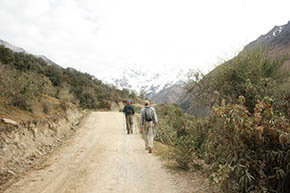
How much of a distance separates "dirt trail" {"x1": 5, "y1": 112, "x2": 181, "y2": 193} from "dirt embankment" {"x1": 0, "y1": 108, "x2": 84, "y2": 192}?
1.72 ft

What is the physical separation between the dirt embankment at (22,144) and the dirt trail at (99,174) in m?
0.53

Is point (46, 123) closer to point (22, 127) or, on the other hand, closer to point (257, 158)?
point (22, 127)

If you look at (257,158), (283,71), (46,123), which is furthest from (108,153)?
(283,71)

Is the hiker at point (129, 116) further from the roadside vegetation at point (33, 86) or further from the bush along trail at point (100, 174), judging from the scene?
the roadside vegetation at point (33, 86)

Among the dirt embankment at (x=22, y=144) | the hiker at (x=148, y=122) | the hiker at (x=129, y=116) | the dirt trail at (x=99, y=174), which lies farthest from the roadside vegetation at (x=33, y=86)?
the hiker at (x=148, y=122)

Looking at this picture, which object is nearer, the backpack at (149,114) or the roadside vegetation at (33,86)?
the backpack at (149,114)

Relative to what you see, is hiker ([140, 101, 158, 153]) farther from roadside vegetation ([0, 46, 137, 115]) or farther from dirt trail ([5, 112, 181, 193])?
roadside vegetation ([0, 46, 137, 115])

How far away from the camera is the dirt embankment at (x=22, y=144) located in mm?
6121

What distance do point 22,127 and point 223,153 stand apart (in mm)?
7311

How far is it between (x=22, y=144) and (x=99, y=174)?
3.48m

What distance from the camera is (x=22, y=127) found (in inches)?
308

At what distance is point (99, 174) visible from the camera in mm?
5840

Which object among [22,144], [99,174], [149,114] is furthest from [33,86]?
[99,174]

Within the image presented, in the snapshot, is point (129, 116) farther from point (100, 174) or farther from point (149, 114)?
point (100, 174)
